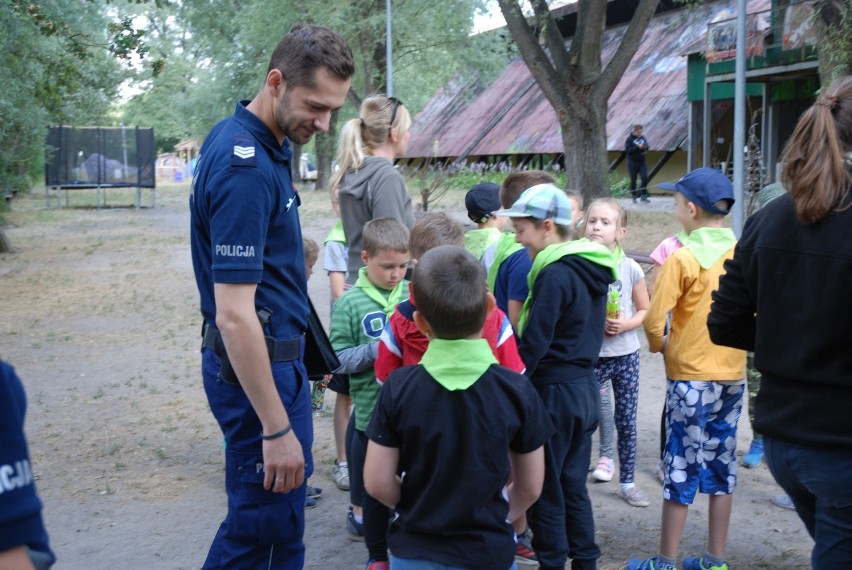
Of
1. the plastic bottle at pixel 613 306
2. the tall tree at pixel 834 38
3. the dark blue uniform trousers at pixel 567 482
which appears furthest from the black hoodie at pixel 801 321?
the tall tree at pixel 834 38

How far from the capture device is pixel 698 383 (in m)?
3.93

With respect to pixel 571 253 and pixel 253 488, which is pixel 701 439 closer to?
pixel 571 253

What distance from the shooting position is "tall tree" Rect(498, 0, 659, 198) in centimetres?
1284

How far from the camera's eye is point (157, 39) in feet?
195

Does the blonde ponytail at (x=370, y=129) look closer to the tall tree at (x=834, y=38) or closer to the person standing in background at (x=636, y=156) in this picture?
the tall tree at (x=834, y=38)

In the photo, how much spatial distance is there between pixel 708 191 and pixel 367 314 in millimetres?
1566

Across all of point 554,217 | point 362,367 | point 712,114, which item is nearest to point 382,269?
point 362,367

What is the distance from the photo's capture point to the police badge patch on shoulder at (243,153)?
2.53 metres

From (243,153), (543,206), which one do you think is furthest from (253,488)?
(543,206)

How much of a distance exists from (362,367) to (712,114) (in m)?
23.3

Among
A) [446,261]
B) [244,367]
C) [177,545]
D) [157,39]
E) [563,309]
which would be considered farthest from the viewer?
[157,39]

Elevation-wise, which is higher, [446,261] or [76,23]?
[76,23]

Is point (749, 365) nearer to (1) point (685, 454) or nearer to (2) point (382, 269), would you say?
(1) point (685, 454)

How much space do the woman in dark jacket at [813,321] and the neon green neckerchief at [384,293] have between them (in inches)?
74.9
